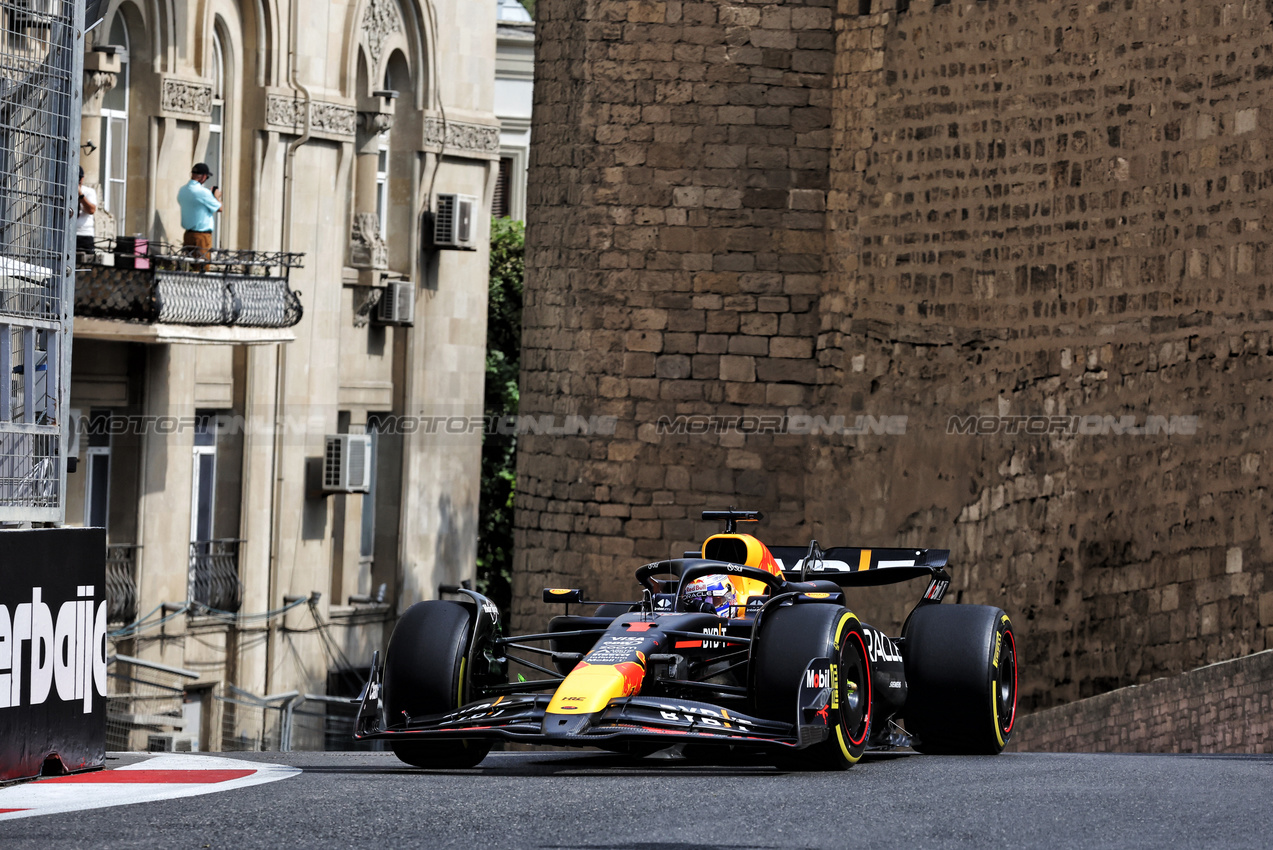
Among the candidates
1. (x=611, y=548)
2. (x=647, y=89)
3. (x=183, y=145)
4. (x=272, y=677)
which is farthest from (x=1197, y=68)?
(x=272, y=677)

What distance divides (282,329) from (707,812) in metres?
17.8

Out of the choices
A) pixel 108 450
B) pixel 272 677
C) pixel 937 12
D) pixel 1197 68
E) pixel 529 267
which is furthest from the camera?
pixel 272 677

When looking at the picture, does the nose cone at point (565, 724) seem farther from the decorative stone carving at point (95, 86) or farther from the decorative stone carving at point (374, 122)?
the decorative stone carving at point (374, 122)

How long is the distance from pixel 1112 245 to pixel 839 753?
22.1 ft

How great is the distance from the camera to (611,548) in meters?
17.5

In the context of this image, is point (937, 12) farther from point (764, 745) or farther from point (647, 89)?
point (764, 745)

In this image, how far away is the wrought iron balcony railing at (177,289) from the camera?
69.3 feet

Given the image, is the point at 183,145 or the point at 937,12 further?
the point at 183,145

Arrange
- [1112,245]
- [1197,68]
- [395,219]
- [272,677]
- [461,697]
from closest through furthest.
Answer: [461,697], [1197,68], [1112,245], [272,677], [395,219]

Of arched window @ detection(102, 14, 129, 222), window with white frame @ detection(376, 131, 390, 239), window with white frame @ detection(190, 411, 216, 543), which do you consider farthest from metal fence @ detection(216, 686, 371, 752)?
window with white frame @ detection(376, 131, 390, 239)

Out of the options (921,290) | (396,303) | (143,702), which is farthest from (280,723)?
(921,290)

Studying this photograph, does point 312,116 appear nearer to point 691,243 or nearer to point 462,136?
point 462,136

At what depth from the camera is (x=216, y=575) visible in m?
24.8

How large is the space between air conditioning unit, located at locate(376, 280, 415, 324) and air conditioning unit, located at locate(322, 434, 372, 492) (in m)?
2.06
